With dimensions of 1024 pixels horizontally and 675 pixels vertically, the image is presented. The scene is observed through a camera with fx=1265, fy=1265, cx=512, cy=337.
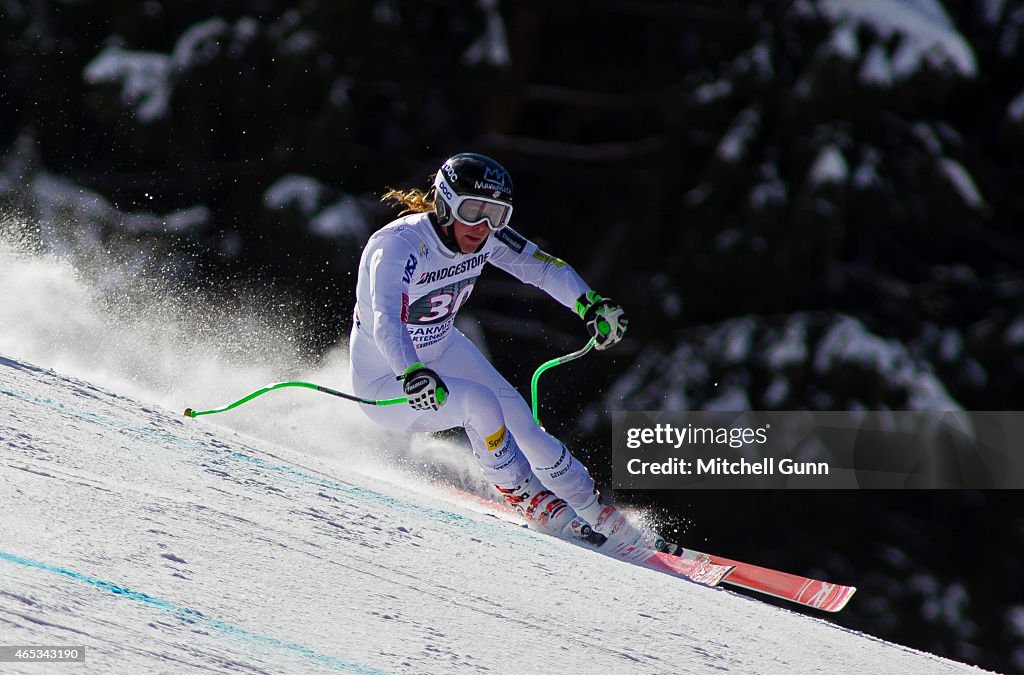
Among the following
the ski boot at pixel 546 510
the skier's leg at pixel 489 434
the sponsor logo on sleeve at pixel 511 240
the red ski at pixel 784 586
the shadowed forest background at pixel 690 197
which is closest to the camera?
the skier's leg at pixel 489 434

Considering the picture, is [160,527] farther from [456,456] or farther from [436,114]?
[436,114]

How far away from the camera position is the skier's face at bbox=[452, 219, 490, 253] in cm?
439

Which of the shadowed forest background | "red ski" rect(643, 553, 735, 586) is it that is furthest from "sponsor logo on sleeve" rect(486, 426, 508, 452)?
the shadowed forest background

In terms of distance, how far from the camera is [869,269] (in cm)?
1098

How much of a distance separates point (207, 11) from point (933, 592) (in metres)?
7.91

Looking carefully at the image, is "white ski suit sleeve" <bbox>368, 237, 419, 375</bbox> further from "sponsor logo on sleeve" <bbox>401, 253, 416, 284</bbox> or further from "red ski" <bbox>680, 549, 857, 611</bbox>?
"red ski" <bbox>680, 549, 857, 611</bbox>

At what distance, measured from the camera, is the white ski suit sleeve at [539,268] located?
192 inches

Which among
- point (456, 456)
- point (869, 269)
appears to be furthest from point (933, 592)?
point (456, 456)

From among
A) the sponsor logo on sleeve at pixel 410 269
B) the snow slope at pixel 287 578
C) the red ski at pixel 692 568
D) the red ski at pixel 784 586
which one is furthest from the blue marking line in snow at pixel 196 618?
the red ski at pixel 784 586

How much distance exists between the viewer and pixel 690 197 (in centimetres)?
1048

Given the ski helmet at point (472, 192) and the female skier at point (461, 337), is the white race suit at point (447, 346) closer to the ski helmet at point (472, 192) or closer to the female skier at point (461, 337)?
the female skier at point (461, 337)

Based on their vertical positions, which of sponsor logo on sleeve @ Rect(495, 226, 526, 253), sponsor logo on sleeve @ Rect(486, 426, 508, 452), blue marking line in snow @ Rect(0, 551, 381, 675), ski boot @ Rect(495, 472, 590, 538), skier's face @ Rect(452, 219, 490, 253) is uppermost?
sponsor logo on sleeve @ Rect(495, 226, 526, 253)

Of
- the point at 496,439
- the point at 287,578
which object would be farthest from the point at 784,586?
the point at 287,578

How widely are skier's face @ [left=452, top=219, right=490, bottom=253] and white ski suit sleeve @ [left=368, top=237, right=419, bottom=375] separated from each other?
0.65 feet
